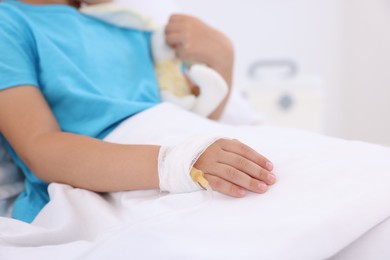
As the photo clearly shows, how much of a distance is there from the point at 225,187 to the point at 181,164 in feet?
0.23

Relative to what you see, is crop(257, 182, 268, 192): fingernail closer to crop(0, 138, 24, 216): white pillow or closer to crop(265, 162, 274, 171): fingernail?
crop(265, 162, 274, 171): fingernail

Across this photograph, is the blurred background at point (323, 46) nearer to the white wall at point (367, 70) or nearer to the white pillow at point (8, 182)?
the white wall at point (367, 70)

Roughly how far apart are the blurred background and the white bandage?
138 centimetres

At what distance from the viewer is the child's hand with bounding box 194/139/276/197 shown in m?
0.62

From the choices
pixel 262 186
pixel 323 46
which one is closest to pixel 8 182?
pixel 262 186

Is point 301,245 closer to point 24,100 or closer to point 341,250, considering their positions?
point 341,250

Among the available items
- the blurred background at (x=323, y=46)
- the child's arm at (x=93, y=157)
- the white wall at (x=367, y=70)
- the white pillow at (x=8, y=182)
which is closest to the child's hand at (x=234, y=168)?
the child's arm at (x=93, y=157)

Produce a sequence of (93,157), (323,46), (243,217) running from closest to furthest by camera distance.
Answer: (243,217)
(93,157)
(323,46)

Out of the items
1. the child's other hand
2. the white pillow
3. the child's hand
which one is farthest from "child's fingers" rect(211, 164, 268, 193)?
the child's other hand

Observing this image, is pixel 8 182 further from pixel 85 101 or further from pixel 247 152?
pixel 247 152

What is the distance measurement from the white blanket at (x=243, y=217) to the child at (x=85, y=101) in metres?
0.03

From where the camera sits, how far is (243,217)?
57cm

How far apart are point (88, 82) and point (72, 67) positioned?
0.14ft

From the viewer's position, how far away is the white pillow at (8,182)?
2.89 ft
